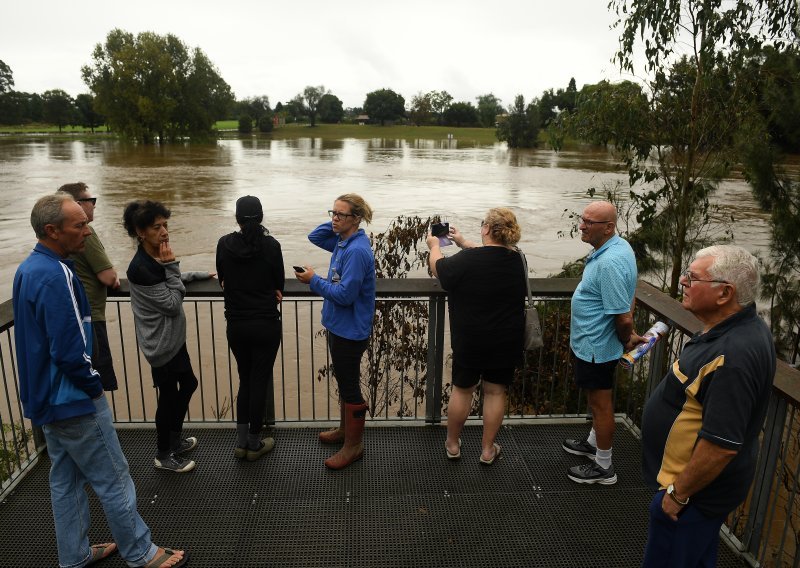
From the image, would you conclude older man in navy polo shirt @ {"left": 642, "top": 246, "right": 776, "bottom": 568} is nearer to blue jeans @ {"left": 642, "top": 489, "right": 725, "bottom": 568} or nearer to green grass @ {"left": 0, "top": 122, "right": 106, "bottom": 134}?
blue jeans @ {"left": 642, "top": 489, "right": 725, "bottom": 568}

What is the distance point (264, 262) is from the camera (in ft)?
10.4

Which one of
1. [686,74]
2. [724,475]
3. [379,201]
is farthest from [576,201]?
[724,475]

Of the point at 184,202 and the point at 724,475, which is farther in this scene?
the point at 184,202

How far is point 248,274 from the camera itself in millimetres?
3156

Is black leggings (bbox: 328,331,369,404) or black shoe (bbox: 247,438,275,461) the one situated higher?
black leggings (bbox: 328,331,369,404)

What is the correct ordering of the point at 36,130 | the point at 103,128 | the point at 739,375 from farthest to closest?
the point at 103,128 → the point at 36,130 → the point at 739,375

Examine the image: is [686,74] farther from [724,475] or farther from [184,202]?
[184,202]

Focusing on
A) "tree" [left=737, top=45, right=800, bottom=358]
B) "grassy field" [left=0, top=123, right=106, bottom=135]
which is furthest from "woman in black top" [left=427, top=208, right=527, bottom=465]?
"grassy field" [left=0, top=123, right=106, bottom=135]

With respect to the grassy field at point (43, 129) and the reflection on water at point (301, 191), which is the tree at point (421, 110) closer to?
the grassy field at point (43, 129)

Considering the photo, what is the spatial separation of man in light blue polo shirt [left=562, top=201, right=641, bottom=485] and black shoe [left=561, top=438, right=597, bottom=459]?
158 mm

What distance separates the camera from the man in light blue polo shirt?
3076 mm

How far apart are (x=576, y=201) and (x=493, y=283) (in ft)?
70.7

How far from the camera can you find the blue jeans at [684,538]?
2066 mm

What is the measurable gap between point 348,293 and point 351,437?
935 mm
